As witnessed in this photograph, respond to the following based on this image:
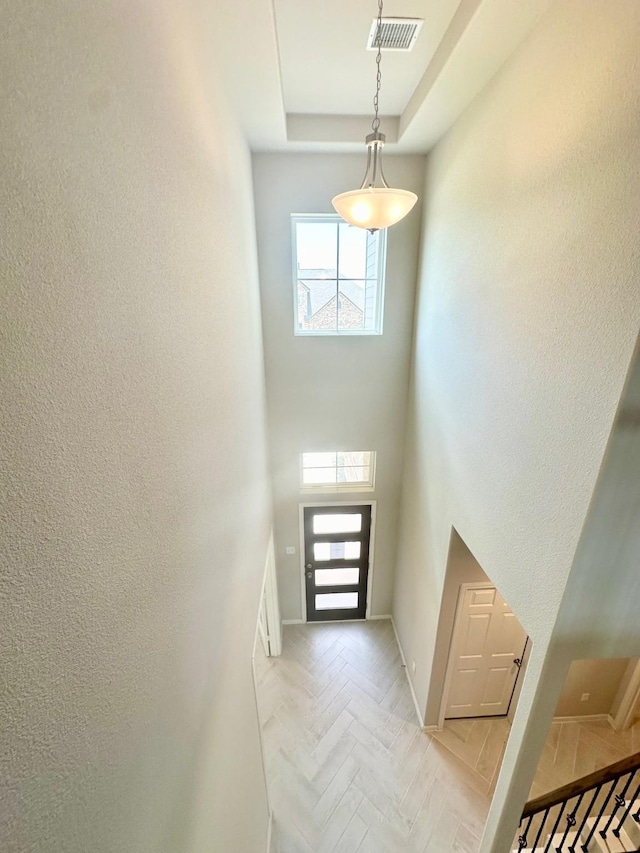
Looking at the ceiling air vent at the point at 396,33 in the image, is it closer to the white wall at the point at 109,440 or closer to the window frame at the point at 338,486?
the white wall at the point at 109,440

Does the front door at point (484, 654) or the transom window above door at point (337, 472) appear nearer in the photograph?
the front door at point (484, 654)

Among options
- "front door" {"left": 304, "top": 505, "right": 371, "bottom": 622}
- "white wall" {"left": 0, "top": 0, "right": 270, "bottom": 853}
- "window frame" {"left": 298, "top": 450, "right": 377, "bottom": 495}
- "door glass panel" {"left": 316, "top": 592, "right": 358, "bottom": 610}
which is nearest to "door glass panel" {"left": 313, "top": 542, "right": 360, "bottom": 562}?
"front door" {"left": 304, "top": 505, "right": 371, "bottom": 622}

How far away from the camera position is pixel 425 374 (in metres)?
3.81

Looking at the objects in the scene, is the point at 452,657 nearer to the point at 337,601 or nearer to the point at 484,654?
the point at 484,654

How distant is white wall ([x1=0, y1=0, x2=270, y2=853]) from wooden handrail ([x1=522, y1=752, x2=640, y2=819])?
2.08 meters

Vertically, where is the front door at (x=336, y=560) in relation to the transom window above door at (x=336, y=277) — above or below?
below

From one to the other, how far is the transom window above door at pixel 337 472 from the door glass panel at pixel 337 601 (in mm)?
1669

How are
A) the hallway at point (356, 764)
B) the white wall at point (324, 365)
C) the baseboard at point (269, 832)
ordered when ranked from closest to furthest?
the baseboard at point (269, 832)
the hallway at point (356, 764)
the white wall at point (324, 365)

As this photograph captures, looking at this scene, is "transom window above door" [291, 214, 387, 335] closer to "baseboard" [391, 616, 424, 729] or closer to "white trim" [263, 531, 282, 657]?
"white trim" [263, 531, 282, 657]

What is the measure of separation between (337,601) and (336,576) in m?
0.41

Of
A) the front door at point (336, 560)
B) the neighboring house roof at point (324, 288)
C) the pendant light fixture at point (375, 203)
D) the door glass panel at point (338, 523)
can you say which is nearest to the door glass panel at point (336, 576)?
the front door at point (336, 560)

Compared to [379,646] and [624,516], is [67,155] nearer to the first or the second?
[624,516]

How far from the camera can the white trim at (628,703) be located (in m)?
3.92

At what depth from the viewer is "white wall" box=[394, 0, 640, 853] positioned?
1.49 m
